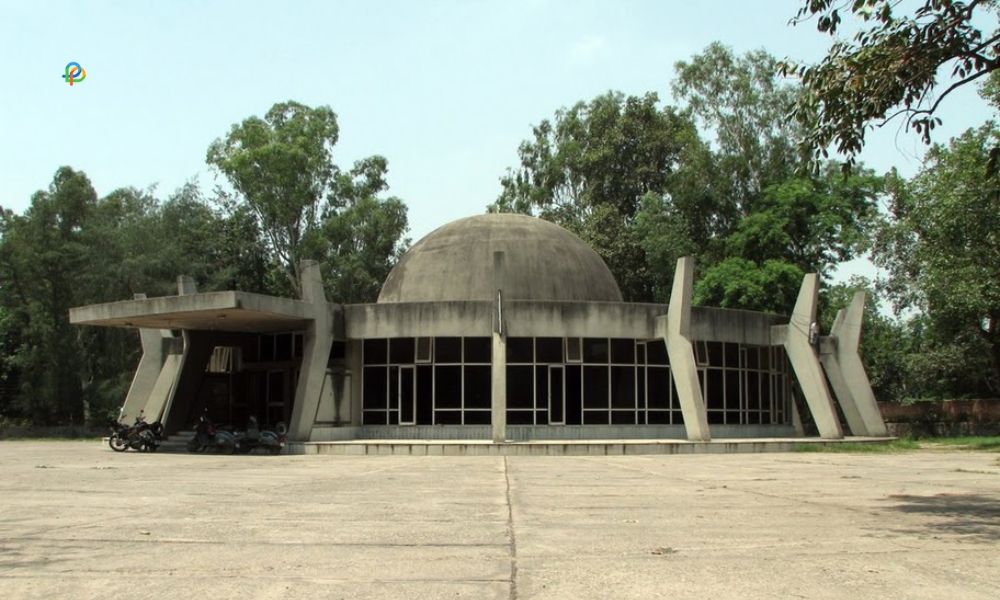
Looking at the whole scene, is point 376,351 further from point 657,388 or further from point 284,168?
point 284,168

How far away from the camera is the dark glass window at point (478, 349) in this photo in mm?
32094

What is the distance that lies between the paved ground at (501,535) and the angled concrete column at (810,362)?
13.9 metres

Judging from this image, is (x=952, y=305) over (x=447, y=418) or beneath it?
over

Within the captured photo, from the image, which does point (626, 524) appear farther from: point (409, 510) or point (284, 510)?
point (284, 510)

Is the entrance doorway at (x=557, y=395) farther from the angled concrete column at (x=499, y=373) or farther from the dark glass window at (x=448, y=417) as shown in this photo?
the dark glass window at (x=448, y=417)

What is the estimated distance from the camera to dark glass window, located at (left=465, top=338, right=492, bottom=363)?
32094 millimetres

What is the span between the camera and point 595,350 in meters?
32.2

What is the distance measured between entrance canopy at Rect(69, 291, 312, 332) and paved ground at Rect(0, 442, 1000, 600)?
8.36m


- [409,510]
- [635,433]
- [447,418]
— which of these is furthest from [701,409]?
[409,510]


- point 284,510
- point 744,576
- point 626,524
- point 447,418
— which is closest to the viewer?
point 744,576

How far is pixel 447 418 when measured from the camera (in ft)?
105

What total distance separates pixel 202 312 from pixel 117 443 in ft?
16.1

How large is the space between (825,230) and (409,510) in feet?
124

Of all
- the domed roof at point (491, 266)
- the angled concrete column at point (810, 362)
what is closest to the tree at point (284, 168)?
the domed roof at point (491, 266)
